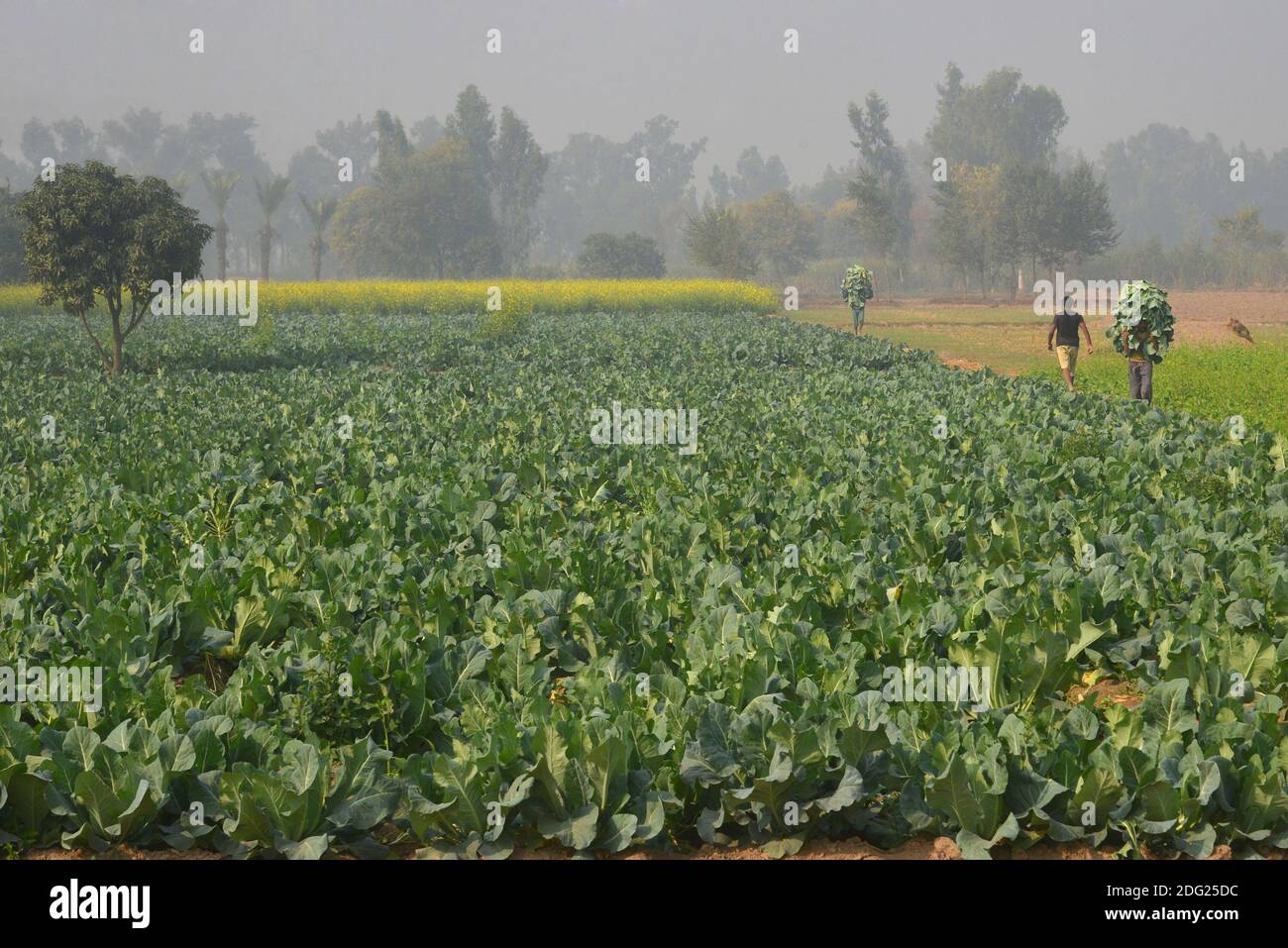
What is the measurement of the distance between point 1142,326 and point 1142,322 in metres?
0.09

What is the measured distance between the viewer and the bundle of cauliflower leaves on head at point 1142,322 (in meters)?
16.0

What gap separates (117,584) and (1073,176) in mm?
80693

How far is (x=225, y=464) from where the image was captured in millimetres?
12500

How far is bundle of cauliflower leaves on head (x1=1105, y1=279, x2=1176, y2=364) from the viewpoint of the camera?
52.5 feet

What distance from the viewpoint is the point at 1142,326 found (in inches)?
638

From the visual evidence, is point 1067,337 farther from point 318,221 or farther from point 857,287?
point 318,221

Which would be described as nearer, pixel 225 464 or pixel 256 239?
pixel 225 464

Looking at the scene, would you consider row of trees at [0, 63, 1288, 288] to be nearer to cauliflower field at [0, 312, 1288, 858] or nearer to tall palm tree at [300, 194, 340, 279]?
tall palm tree at [300, 194, 340, 279]

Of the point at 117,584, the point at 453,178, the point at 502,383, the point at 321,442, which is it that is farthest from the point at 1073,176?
the point at 117,584

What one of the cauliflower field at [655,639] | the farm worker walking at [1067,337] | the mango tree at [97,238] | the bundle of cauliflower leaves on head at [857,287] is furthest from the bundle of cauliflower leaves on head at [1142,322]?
the bundle of cauliflower leaves on head at [857,287]

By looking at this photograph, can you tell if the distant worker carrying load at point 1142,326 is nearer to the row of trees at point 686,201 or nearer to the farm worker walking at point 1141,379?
the farm worker walking at point 1141,379

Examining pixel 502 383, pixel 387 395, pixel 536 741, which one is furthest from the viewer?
pixel 502 383

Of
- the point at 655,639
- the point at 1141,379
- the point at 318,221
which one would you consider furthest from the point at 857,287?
the point at 318,221
